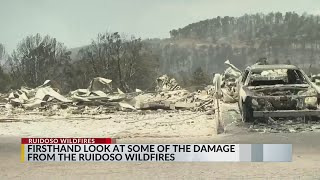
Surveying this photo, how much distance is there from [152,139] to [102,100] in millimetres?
5412

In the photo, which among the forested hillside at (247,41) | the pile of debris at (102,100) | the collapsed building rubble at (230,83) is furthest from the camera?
the pile of debris at (102,100)

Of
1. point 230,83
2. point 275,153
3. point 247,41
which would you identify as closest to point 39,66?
point 230,83

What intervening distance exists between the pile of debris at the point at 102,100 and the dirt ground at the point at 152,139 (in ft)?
2.17

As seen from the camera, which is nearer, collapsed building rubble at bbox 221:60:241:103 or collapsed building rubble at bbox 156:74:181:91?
collapsed building rubble at bbox 221:60:241:103

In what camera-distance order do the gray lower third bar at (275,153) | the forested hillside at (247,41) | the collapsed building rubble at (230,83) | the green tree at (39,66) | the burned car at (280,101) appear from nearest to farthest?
1. the gray lower third bar at (275,153)
2. the burned car at (280,101)
3. the forested hillside at (247,41)
4. the collapsed building rubble at (230,83)
5. the green tree at (39,66)

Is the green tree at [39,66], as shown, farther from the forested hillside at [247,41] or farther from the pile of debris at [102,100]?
the forested hillside at [247,41]

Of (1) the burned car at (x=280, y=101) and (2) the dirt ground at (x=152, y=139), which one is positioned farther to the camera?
(1) the burned car at (x=280, y=101)

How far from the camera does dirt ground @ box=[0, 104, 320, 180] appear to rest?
5074 mm

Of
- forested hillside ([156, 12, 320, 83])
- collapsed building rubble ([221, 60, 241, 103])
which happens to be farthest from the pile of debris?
forested hillside ([156, 12, 320, 83])

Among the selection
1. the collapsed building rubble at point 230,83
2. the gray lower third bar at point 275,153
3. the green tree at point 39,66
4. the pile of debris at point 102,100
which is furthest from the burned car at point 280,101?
the green tree at point 39,66

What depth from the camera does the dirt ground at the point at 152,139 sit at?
5.07 metres

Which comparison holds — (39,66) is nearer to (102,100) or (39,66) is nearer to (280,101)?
(102,100)

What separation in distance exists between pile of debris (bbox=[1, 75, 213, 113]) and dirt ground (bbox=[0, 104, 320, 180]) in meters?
0.66

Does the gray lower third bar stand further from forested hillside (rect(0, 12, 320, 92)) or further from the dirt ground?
forested hillside (rect(0, 12, 320, 92))
